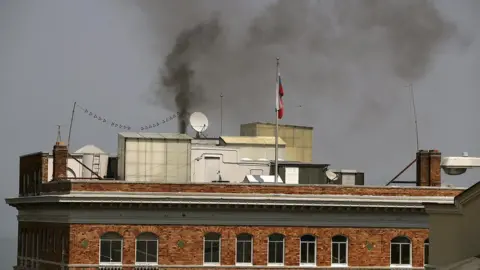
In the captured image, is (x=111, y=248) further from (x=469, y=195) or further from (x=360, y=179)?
(x=469, y=195)

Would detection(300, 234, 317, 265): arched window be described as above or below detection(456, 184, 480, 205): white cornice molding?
below

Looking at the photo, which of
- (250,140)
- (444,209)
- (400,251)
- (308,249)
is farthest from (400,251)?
(444,209)

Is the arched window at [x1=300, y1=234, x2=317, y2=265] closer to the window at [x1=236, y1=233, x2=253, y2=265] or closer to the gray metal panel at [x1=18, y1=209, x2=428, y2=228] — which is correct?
the gray metal panel at [x1=18, y1=209, x2=428, y2=228]

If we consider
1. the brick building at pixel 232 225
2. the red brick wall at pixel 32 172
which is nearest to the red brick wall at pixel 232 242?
the brick building at pixel 232 225

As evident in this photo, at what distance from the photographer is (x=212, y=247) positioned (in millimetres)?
74625

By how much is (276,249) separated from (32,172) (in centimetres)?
1832

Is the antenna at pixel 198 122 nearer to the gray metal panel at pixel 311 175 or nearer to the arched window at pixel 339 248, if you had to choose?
the gray metal panel at pixel 311 175

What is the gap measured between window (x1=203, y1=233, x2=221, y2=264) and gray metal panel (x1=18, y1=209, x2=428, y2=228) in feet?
2.16

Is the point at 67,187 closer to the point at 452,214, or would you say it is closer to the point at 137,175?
the point at 137,175

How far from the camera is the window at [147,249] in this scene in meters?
73.8

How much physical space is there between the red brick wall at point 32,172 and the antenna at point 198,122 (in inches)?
400

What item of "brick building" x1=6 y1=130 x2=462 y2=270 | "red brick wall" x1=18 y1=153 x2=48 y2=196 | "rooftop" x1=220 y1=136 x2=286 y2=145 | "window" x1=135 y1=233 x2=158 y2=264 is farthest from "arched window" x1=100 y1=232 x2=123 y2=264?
"rooftop" x1=220 y1=136 x2=286 y2=145

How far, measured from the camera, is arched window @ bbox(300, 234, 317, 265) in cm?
7556

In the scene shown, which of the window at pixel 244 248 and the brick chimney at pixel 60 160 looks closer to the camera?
the window at pixel 244 248
